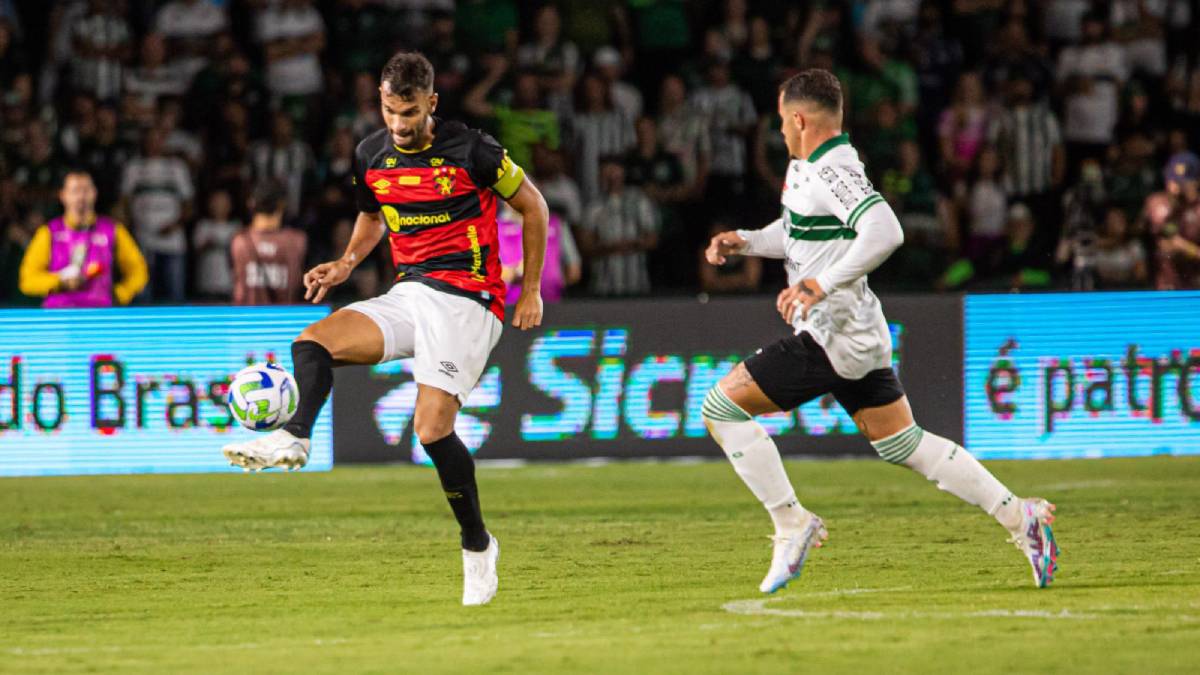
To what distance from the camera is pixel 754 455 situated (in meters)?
7.52

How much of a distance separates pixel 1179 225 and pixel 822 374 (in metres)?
8.39

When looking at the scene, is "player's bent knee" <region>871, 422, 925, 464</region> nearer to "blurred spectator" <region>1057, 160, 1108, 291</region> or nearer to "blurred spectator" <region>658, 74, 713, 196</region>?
"blurred spectator" <region>1057, 160, 1108, 291</region>

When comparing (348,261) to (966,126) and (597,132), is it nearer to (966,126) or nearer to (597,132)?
(597,132)

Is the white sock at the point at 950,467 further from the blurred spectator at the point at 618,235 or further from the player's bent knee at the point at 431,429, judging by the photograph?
the blurred spectator at the point at 618,235

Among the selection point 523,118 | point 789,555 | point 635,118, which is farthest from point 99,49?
point 789,555

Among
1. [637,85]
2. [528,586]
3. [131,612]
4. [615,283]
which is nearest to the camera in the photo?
[131,612]

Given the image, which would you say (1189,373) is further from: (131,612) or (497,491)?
(131,612)

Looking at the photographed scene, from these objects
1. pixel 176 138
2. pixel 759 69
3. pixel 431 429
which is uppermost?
pixel 759 69

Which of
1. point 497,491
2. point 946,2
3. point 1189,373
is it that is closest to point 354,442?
point 497,491

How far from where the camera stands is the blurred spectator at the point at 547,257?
1383 cm

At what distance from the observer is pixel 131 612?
24.6 feet

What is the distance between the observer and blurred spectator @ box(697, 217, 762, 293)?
1575 centimetres

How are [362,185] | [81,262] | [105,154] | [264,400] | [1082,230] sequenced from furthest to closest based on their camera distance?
1. [105,154]
2. [1082,230]
3. [81,262]
4. [362,185]
5. [264,400]

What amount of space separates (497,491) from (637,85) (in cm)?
635
